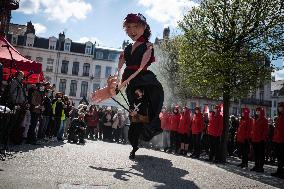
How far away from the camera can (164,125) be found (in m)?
17.2

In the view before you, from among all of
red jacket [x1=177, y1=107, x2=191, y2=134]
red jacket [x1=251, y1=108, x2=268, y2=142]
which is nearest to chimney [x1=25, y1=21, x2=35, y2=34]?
red jacket [x1=177, y1=107, x2=191, y2=134]

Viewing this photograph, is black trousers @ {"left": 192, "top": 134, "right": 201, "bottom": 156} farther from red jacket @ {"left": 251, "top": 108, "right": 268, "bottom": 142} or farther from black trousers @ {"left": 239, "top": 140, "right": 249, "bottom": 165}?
red jacket @ {"left": 251, "top": 108, "right": 268, "bottom": 142}

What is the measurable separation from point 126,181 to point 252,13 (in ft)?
44.8

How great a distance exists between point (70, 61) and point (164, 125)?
47764mm

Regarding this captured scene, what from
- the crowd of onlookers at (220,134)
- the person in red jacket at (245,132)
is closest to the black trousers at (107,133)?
the crowd of onlookers at (220,134)

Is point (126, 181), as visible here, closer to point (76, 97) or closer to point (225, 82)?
point (225, 82)

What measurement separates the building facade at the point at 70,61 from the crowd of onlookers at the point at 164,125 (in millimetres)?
42396

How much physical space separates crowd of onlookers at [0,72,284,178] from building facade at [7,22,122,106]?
139 feet

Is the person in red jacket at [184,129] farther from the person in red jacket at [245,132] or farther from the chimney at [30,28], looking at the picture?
the chimney at [30,28]

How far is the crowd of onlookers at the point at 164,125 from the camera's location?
29.1 feet

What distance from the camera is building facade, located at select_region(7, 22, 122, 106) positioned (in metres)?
60.5

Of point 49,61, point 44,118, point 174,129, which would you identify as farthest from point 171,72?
point 49,61

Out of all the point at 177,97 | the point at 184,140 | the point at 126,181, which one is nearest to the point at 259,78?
the point at 184,140

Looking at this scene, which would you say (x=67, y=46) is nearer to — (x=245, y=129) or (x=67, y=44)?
(x=67, y=44)
